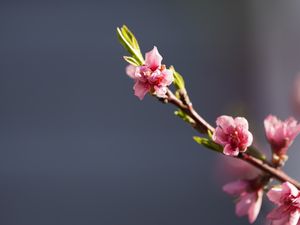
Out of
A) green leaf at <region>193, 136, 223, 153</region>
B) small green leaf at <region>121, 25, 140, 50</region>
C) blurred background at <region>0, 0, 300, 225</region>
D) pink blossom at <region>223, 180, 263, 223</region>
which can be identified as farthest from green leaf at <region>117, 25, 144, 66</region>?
blurred background at <region>0, 0, 300, 225</region>

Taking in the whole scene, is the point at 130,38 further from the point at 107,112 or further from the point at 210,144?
the point at 107,112

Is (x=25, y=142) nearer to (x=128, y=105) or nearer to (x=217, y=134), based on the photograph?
(x=128, y=105)

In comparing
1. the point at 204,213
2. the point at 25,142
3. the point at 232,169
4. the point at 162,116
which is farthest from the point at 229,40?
the point at 232,169

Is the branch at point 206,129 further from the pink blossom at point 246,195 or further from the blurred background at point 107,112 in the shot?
the blurred background at point 107,112

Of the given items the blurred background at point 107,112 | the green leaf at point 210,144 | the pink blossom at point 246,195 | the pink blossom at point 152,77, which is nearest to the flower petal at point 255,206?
the pink blossom at point 246,195

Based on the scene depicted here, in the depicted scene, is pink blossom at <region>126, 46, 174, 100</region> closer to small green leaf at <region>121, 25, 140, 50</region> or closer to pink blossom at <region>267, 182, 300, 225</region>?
small green leaf at <region>121, 25, 140, 50</region>

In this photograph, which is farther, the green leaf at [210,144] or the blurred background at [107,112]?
the blurred background at [107,112]
